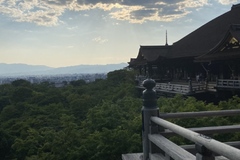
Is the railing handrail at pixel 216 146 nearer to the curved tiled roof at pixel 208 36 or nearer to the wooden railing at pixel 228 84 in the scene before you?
the wooden railing at pixel 228 84

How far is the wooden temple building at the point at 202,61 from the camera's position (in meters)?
14.6

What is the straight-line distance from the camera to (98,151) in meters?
9.09

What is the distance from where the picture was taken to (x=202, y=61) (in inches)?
631

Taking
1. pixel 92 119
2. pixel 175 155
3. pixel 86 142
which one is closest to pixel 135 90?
pixel 92 119

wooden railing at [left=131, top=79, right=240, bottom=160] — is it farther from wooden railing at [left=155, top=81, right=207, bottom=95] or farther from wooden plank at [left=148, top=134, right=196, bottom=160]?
wooden railing at [left=155, top=81, right=207, bottom=95]

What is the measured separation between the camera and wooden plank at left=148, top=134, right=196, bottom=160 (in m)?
2.04

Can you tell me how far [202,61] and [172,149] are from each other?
47.9 feet

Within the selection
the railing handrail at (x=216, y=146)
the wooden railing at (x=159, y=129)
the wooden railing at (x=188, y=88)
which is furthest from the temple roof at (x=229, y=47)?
the railing handrail at (x=216, y=146)

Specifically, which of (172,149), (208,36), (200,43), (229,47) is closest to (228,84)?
(229,47)

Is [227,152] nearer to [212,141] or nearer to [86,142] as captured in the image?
[212,141]

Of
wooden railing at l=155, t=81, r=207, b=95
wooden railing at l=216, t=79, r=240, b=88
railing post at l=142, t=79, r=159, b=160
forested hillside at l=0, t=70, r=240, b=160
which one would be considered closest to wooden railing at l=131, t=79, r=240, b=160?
railing post at l=142, t=79, r=159, b=160

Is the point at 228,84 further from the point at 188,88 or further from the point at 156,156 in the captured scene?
the point at 156,156

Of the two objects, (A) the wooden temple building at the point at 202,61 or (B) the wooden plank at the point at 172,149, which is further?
(A) the wooden temple building at the point at 202,61

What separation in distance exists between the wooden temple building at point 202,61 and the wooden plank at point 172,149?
474 inches
